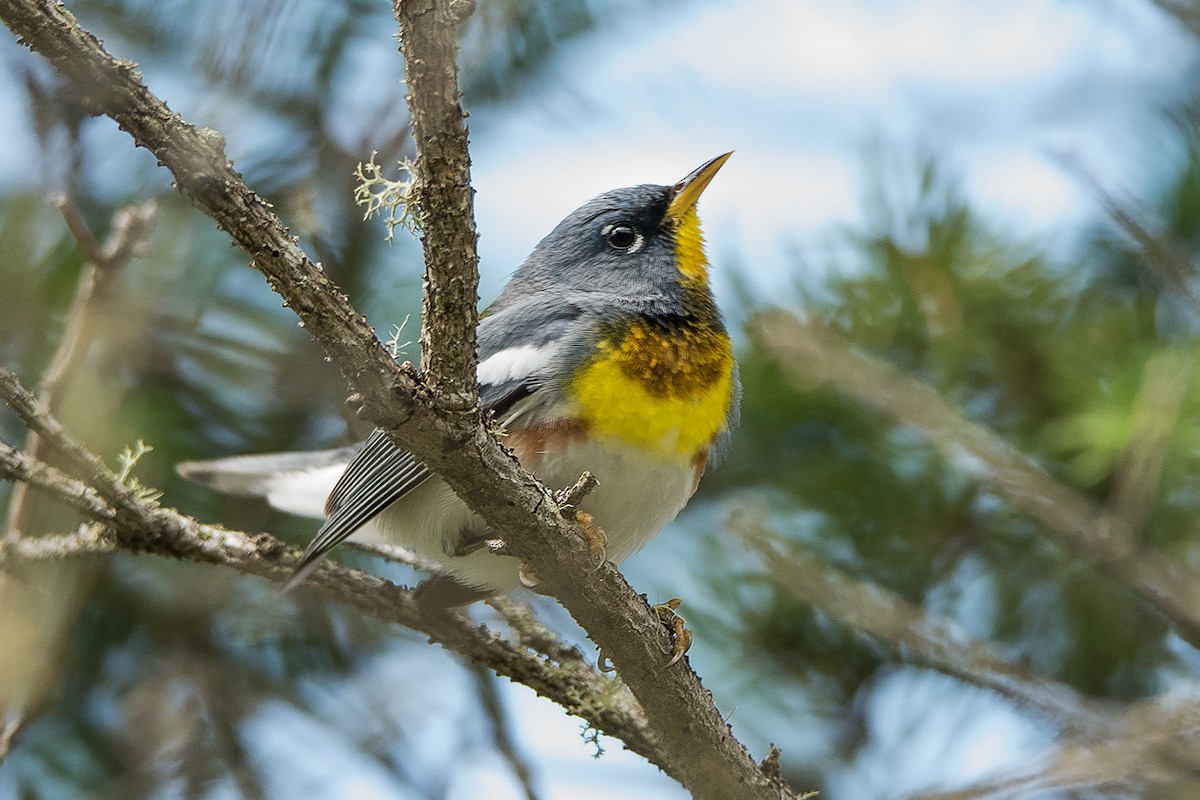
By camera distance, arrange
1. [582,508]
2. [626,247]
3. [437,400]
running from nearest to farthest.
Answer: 1. [437,400]
2. [582,508]
3. [626,247]

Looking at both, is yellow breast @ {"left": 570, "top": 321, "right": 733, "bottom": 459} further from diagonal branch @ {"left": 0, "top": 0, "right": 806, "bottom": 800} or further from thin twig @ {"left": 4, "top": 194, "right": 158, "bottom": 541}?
thin twig @ {"left": 4, "top": 194, "right": 158, "bottom": 541}

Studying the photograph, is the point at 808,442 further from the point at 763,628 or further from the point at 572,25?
the point at 572,25

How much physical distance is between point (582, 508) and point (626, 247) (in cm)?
108

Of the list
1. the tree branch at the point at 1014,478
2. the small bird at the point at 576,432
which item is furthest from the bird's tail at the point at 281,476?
the tree branch at the point at 1014,478

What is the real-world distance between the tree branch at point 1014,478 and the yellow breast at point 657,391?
1.39 feet

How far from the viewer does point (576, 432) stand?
3012 mm

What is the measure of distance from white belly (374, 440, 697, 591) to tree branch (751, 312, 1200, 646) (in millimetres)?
504

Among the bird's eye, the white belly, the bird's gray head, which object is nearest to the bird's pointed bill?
the bird's gray head

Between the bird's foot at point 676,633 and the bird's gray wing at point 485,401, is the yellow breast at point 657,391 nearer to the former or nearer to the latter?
the bird's gray wing at point 485,401

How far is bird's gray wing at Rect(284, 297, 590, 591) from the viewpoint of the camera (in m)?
3.03

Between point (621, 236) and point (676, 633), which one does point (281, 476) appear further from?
point (676, 633)

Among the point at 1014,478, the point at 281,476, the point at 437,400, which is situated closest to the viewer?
Answer: the point at 437,400

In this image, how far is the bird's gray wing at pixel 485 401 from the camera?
3.03 m

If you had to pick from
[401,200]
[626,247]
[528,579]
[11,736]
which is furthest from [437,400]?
[626,247]
